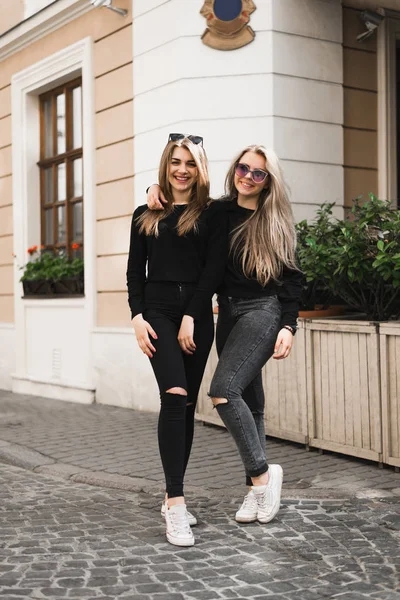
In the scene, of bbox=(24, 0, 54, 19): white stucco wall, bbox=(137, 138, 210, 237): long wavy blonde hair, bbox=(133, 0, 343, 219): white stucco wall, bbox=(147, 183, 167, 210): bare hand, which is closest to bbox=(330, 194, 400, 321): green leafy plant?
bbox=(137, 138, 210, 237): long wavy blonde hair

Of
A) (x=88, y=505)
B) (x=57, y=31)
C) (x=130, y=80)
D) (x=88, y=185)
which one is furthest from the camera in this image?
(x=57, y=31)

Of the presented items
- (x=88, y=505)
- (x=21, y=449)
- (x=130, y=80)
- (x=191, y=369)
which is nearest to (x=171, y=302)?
(x=191, y=369)

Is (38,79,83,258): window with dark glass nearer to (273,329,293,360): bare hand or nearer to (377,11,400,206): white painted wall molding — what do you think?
(377,11,400,206): white painted wall molding

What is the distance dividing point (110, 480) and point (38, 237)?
5681 millimetres

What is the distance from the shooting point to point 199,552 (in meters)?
3.83

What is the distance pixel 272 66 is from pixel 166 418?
174 inches

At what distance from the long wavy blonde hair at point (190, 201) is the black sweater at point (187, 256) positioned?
28 mm

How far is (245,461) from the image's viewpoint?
13.7ft

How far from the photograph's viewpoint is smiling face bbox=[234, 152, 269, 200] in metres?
4.13

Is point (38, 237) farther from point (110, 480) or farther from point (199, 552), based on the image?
point (199, 552)

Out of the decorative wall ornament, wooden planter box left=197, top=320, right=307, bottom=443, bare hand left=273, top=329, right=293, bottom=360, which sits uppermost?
the decorative wall ornament

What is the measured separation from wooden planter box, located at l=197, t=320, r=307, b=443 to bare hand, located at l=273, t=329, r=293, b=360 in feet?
6.29

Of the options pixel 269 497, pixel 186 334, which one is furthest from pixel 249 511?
pixel 186 334

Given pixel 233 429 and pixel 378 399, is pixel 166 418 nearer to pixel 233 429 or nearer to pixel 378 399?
pixel 233 429
